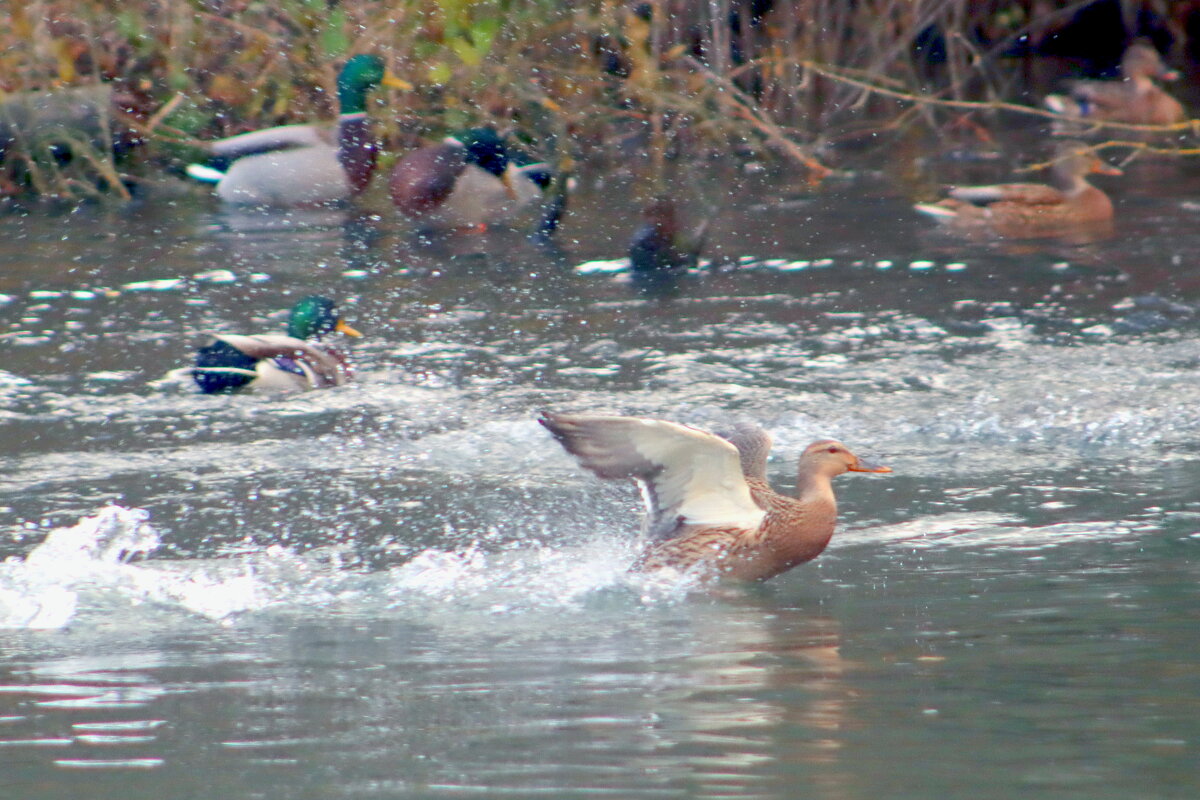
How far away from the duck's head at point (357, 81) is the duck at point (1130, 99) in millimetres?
5904

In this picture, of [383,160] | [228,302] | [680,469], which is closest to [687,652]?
[680,469]

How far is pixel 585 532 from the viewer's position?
5297mm

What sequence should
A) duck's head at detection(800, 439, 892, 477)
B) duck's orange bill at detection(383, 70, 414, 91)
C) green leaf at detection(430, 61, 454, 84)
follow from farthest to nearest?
1. green leaf at detection(430, 61, 454, 84)
2. duck's orange bill at detection(383, 70, 414, 91)
3. duck's head at detection(800, 439, 892, 477)

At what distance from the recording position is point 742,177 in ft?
39.3

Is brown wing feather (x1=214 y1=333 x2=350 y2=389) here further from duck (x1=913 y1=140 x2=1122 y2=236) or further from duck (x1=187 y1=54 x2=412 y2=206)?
duck (x1=913 y1=140 x2=1122 y2=236)

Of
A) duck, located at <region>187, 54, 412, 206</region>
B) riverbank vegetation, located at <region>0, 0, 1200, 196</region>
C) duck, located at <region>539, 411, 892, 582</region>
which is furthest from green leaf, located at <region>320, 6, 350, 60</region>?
duck, located at <region>539, 411, 892, 582</region>

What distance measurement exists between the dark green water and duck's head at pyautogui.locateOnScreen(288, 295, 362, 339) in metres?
0.23

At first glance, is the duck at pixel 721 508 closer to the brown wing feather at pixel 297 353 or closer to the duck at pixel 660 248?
the brown wing feather at pixel 297 353

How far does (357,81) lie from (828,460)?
311 inches

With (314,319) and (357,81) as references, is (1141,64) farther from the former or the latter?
(314,319)

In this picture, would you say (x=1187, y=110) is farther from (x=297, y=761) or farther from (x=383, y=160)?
(x=297, y=761)

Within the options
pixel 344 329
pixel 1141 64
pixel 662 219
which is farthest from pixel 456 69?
pixel 1141 64

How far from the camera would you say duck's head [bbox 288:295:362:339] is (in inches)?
296

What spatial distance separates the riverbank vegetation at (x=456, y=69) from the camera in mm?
12000
